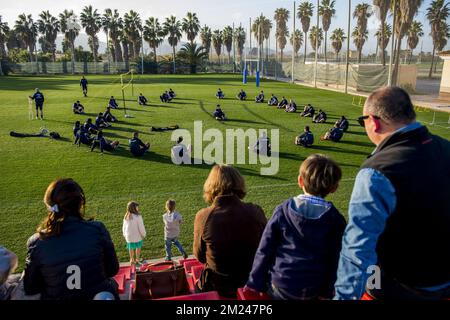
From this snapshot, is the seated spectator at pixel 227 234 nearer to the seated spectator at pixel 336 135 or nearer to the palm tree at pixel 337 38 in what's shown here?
the seated spectator at pixel 336 135

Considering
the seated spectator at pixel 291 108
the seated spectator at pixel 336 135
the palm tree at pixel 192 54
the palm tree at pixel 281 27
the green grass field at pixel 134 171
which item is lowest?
the green grass field at pixel 134 171

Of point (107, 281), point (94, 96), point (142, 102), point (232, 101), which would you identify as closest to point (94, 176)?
point (107, 281)

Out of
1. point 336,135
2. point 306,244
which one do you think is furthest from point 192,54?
point 306,244

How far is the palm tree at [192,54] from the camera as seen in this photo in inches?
2601

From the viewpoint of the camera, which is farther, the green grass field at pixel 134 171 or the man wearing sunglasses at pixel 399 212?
the green grass field at pixel 134 171

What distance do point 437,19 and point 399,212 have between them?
79151mm

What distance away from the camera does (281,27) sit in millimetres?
99188

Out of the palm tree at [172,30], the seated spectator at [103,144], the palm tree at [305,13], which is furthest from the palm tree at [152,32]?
the seated spectator at [103,144]

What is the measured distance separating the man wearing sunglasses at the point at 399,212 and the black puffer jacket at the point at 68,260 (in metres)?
1.97

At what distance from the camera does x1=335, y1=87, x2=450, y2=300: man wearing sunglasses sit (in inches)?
81.5

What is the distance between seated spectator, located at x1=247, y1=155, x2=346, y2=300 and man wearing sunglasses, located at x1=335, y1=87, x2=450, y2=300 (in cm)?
32

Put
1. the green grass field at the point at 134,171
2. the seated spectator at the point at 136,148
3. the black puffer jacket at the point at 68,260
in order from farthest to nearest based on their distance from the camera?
the seated spectator at the point at 136,148 < the green grass field at the point at 134,171 < the black puffer jacket at the point at 68,260

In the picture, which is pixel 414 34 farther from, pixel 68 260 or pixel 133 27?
pixel 68 260
